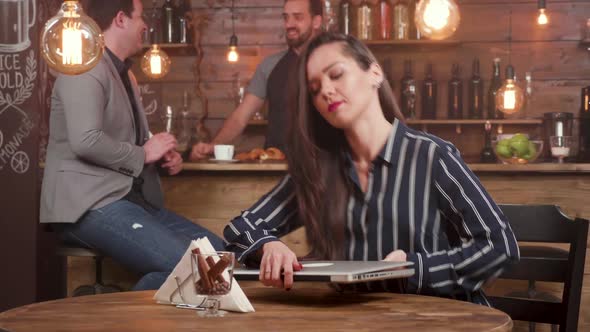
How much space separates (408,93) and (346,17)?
0.67 m

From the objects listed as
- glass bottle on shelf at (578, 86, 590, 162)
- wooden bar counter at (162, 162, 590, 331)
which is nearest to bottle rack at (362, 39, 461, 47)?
glass bottle on shelf at (578, 86, 590, 162)

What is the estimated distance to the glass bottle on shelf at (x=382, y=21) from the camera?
602 cm

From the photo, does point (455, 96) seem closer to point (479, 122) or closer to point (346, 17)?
point (479, 122)

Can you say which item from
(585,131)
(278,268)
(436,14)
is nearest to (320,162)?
(278,268)

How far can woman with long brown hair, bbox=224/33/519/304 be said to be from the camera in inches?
70.8

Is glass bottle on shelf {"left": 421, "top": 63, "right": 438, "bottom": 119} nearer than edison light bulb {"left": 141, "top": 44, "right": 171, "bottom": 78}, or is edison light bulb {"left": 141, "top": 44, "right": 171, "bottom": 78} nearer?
edison light bulb {"left": 141, "top": 44, "right": 171, "bottom": 78}

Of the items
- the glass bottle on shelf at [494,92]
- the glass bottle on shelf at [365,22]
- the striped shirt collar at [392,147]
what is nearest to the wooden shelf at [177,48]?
the glass bottle on shelf at [365,22]

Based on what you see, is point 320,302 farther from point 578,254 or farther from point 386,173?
point 578,254

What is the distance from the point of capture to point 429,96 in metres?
6.20

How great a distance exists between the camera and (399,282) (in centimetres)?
183

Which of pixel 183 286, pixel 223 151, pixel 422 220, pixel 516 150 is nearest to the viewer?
pixel 183 286

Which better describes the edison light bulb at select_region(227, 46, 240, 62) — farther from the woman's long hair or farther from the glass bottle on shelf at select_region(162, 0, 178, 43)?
the woman's long hair

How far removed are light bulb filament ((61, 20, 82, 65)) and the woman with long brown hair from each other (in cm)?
121

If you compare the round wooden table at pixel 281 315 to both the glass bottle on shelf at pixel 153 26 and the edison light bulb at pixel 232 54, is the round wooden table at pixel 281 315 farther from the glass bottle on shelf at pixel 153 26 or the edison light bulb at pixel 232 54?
the glass bottle on shelf at pixel 153 26
